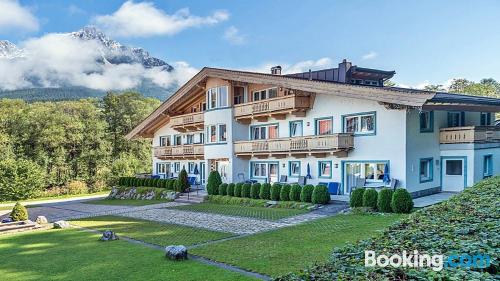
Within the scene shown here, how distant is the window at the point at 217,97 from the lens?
27.1 meters

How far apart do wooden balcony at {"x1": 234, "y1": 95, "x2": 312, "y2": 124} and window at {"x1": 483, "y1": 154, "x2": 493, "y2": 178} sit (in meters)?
10.2

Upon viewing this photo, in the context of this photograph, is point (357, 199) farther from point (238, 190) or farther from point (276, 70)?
point (276, 70)

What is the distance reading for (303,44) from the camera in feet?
88.8

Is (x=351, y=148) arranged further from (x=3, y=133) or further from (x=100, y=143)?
(x=3, y=133)

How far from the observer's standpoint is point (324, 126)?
21953 millimetres

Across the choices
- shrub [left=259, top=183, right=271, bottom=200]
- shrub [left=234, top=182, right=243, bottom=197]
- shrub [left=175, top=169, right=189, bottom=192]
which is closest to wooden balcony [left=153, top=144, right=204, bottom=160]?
shrub [left=175, top=169, right=189, bottom=192]

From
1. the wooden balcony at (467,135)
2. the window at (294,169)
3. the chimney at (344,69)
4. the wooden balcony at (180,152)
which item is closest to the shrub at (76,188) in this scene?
the wooden balcony at (180,152)

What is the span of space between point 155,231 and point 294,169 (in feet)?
37.1

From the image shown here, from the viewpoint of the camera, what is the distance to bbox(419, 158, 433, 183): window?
1947 centimetres

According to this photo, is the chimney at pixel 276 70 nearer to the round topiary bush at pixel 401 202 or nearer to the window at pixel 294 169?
the window at pixel 294 169

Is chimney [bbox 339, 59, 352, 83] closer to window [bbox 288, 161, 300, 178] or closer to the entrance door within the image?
window [bbox 288, 161, 300, 178]

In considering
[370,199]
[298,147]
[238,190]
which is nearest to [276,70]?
[298,147]

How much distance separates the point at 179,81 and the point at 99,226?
153m

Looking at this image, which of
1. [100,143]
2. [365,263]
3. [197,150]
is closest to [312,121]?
[197,150]
